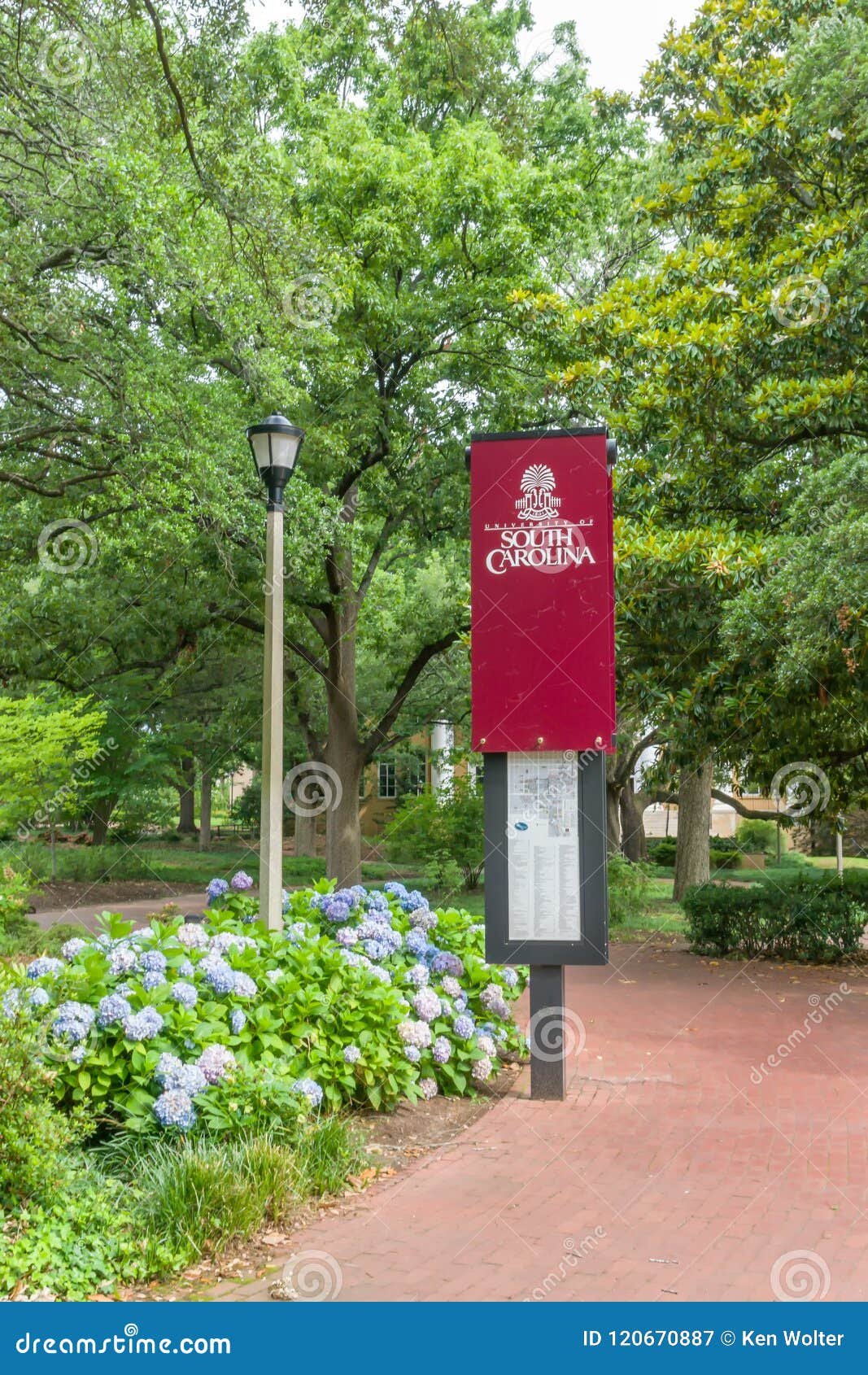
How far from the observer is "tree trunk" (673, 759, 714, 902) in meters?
19.5

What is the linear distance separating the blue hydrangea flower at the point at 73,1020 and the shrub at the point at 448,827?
15.3 m

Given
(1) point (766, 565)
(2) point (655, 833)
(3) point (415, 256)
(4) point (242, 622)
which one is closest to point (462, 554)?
(4) point (242, 622)

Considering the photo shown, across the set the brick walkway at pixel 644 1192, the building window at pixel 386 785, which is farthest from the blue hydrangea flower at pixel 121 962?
the building window at pixel 386 785

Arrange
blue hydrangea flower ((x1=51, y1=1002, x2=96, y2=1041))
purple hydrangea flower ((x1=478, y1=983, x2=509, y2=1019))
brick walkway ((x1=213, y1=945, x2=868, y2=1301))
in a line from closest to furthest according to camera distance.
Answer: brick walkway ((x1=213, y1=945, x2=868, y2=1301)) < blue hydrangea flower ((x1=51, y1=1002, x2=96, y2=1041)) < purple hydrangea flower ((x1=478, y1=983, x2=509, y2=1019))

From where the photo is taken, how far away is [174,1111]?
4.98 m

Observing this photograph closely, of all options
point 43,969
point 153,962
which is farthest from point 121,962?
point 43,969

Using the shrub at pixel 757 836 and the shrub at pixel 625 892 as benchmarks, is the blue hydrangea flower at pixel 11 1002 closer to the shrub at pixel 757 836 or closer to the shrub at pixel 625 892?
the shrub at pixel 625 892

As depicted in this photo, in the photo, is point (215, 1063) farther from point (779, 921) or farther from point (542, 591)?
point (779, 921)

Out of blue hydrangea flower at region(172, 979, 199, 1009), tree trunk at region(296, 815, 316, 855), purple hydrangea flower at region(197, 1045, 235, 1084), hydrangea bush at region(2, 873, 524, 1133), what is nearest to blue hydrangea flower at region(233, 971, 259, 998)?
hydrangea bush at region(2, 873, 524, 1133)

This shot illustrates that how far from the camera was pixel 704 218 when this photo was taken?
12797 millimetres

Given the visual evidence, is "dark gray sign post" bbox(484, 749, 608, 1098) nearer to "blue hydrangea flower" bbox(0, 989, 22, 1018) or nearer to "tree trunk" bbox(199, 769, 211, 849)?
"blue hydrangea flower" bbox(0, 989, 22, 1018)

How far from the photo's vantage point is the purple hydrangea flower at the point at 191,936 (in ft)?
20.8

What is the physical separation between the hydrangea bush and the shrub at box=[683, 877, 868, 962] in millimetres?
6423

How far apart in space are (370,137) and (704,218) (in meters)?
5.78
